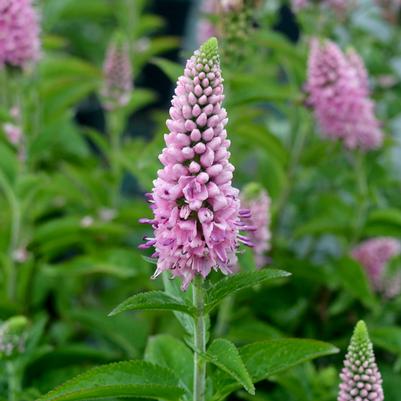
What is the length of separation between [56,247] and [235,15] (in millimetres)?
1217

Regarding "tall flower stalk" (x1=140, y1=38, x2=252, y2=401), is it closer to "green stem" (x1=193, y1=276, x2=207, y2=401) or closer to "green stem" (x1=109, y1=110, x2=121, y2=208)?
"green stem" (x1=193, y1=276, x2=207, y2=401)

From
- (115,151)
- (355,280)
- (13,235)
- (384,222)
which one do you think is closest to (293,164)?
(384,222)

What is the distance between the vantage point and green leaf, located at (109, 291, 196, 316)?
1314 mm

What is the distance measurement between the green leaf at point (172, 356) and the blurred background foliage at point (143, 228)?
1.14 ft

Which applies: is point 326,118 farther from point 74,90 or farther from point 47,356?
point 47,356

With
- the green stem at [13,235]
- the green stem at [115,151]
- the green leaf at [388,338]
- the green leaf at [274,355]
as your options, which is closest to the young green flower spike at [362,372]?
the green leaf at [274,355]

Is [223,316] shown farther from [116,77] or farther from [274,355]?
[116,77]

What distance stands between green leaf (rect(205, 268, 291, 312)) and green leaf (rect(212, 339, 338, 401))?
0.19 meters

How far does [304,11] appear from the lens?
3406 mm

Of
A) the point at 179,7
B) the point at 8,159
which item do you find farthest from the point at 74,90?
the point at 179,7

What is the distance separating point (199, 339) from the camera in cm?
147

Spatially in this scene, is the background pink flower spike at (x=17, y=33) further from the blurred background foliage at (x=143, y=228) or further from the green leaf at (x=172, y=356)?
the green leaf at (x=172, y=356)

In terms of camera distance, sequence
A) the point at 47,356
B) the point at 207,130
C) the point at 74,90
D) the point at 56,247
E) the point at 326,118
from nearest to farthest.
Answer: the point at 207,130, the point at 47,356, the point at 326,118, the point at 56,247, the point at 74,90

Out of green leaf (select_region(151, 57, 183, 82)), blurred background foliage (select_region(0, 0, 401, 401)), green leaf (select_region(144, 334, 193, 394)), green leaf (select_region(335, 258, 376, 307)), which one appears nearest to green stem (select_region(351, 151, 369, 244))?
blurred background foliage (select_region(0, 0, 401, 401))
